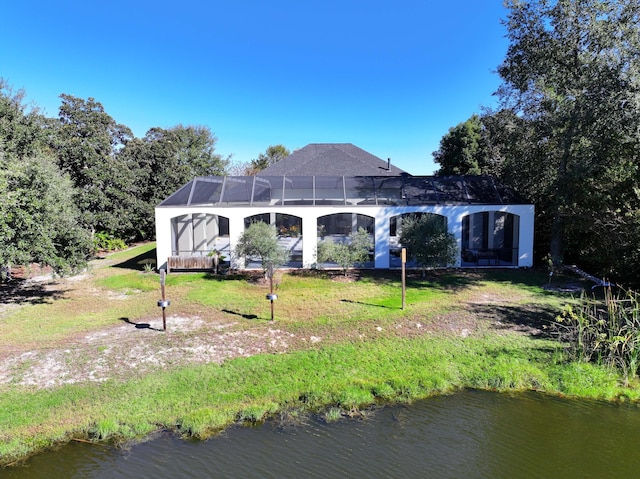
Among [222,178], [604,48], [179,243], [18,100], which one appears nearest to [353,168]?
[222,178]

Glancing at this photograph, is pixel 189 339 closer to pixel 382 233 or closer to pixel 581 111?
pixel 382 233

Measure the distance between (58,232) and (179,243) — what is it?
23.3ft

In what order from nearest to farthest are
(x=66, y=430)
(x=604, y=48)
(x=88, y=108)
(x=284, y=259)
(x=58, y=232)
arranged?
(x=66, y=430), (x=58, y=232), (x=604, y=48), (x=284, y=259), (x=88, y=108)

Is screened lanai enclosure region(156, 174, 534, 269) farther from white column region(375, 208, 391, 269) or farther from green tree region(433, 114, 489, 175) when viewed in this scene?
green tree region(433, 114, 489, 175)

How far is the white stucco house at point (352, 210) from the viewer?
16156 mm

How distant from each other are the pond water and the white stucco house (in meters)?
10.4

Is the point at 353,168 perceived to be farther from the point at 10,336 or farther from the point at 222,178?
the point at 10,336

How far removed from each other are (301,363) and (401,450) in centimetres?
286

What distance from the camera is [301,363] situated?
779 centimetres

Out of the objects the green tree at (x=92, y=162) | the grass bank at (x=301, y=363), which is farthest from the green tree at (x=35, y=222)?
the green tree at (x=92, y=162)

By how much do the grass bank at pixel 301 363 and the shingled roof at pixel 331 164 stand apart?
552 inches

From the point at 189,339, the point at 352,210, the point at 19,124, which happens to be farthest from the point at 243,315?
the point at 19,124

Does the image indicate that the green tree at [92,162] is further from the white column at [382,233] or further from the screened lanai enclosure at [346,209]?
the white column at [382,233]

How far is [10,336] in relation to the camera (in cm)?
888
